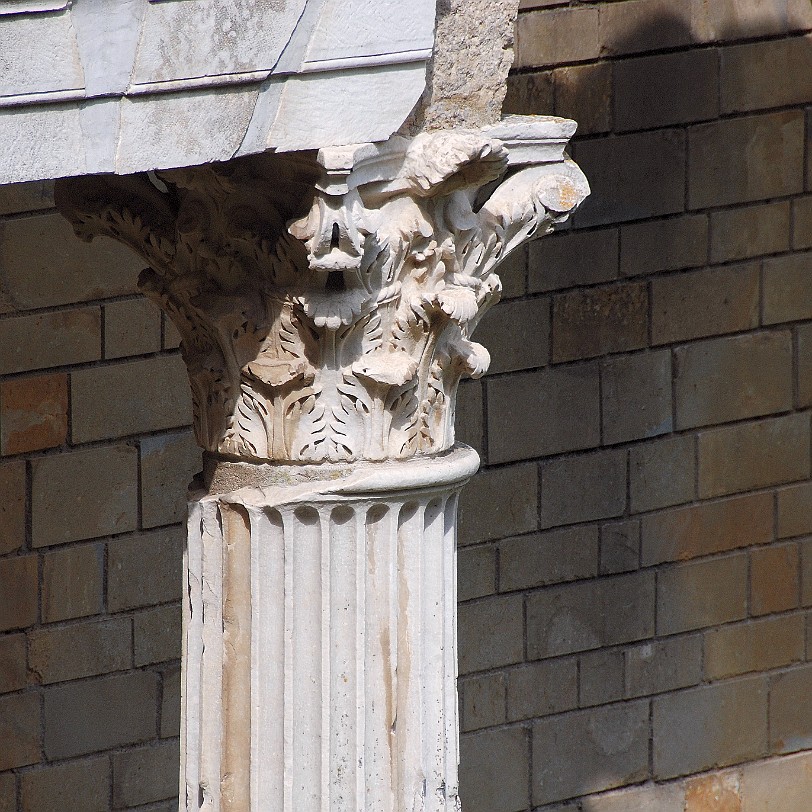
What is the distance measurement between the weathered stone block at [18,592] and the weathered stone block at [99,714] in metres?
0.23

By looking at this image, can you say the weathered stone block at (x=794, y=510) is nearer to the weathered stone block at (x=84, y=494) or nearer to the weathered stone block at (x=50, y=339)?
the weathered stone block at (x=84, y=494)

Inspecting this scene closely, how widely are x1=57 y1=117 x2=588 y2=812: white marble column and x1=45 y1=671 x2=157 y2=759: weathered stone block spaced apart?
74.7 inches

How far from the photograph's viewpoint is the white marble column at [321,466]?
8.66 feet

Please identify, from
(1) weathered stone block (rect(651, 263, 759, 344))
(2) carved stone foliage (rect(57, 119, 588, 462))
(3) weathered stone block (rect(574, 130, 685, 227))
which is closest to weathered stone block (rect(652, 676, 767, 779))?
(1) weathered stone block (rect(651, 263, 759, 344))

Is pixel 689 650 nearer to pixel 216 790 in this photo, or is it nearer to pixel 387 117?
pixel 216 790

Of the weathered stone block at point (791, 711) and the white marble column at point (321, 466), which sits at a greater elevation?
the white marble column at point (321, 466)

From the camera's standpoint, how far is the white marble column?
2641mm

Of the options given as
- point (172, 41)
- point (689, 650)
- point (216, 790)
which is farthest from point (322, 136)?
point (689, 650)

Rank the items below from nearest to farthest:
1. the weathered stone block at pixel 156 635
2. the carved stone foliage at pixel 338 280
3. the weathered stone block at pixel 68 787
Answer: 1. the carved stone foliage at pixel 338 280
2. the weathered stone block at pixel 68 787
3. the weathered stone block at pixel 156 635

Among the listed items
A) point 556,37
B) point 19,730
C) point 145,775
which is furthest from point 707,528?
point 19,730

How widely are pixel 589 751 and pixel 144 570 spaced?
1.73 meters

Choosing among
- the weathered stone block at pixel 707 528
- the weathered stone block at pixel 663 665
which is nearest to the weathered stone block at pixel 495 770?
the weathered stone block at pixel 663 665

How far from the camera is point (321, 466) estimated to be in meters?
2.69

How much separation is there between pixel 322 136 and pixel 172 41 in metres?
0.26
